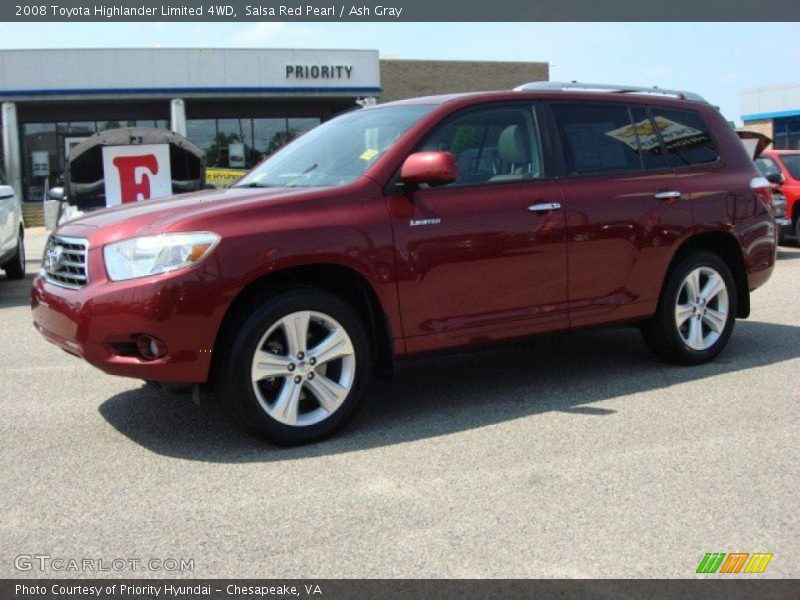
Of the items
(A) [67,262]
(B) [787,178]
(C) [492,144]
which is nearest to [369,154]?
(C) [492,144]

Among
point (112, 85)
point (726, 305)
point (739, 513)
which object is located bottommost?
point (739, 513)

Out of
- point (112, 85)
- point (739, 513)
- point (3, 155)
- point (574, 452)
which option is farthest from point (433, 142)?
point (3, 155)

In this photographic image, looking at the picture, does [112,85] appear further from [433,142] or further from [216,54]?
[433,142]

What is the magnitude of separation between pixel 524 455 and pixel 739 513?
1060mm

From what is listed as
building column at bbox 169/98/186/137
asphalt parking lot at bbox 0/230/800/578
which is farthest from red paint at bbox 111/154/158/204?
building column at bbox 169/98/186/137

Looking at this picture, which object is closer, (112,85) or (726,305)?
(726,305)

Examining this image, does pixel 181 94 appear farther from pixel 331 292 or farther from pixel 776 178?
pixel 331 292

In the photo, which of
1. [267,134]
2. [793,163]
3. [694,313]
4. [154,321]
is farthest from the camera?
[267,134]

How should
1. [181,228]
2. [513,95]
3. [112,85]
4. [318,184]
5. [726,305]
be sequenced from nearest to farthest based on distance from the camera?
[181,228], [318,184], [513,95], [726,305], [112,85]

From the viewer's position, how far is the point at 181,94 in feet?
106

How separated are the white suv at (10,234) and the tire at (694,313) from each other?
8.16m

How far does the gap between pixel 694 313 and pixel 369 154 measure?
260cm

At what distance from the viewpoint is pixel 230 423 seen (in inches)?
190
